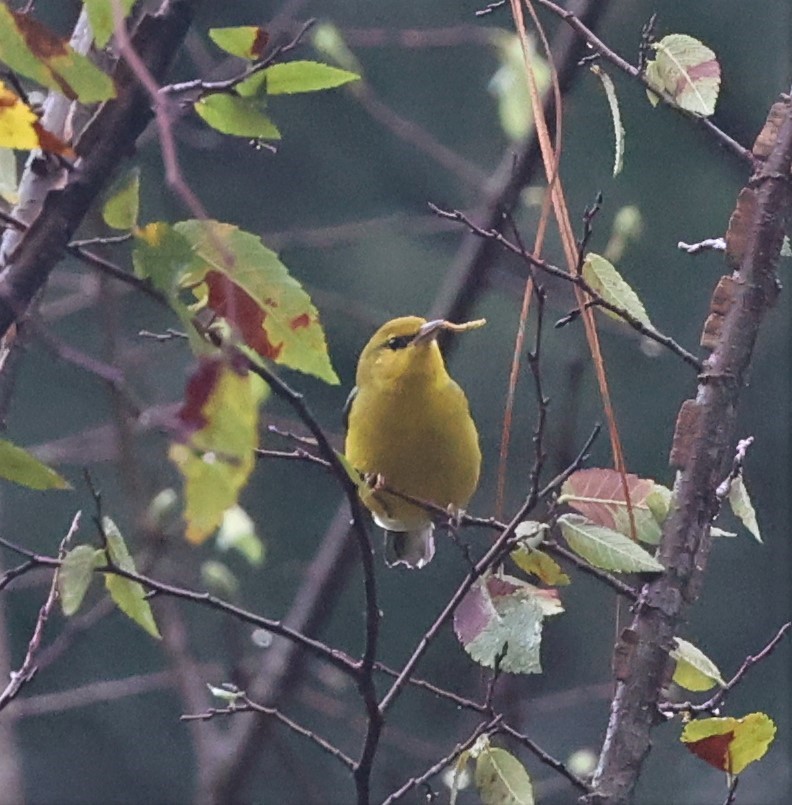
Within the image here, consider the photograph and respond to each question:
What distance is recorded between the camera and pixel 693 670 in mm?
988

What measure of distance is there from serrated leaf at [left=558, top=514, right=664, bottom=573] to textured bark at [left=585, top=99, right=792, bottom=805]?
0.14 ft

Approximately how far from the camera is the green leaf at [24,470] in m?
0.77

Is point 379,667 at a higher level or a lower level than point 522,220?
lower

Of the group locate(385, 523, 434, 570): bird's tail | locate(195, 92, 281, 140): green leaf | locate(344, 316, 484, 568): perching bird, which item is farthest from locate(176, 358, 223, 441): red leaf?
locate(385, 523, 434, 570): bird's tail

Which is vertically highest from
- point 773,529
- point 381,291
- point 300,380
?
point 381,291

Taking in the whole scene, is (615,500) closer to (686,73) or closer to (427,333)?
(686,73)

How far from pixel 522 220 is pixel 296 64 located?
6.48 ft

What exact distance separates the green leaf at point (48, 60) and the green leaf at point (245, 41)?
0.09 m

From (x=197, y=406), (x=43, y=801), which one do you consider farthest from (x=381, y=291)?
(x=197, y=406)

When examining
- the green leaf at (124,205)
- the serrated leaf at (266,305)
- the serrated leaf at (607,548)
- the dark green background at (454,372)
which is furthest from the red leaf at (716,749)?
the dark green background at (454,372)

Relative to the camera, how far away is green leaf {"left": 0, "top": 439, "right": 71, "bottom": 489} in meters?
0.77

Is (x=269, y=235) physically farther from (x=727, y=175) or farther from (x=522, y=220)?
(x=727, y=175)

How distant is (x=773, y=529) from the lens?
285cm

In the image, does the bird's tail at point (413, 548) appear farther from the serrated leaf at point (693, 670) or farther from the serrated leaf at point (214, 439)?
the serrated leaf at point (214, 439)
